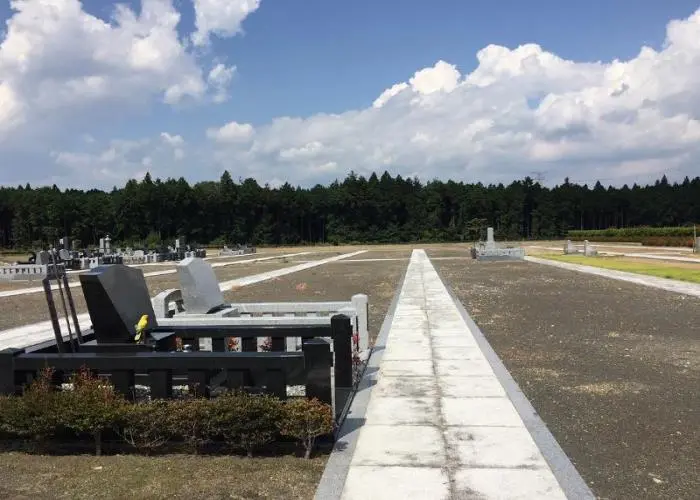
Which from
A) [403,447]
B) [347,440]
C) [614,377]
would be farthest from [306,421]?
[614,377]

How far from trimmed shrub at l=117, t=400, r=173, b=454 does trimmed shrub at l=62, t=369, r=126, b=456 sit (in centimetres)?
8

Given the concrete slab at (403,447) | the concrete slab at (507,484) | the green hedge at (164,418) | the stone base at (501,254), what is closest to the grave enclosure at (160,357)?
the green hedge at (164,418)

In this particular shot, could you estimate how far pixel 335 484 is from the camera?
418 cm

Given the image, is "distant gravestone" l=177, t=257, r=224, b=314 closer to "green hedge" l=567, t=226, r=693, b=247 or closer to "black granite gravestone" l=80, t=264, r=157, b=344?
"black granite gravestone" l=80, t=264, r=157, b=344

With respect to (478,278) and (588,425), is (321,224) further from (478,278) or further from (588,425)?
(588,425)

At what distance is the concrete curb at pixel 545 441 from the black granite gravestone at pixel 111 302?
4016mm

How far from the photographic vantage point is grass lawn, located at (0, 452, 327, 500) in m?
4.12

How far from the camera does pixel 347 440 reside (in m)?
5.07

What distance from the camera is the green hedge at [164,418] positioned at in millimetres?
4688

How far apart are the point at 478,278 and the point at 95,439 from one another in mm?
20576

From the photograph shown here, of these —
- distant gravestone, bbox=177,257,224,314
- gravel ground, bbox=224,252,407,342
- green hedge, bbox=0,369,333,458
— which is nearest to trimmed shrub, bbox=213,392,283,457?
green hedge, bbox=0,369,333,458

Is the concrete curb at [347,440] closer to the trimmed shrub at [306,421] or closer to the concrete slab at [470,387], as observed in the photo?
the trimmed shrub at [306,421]

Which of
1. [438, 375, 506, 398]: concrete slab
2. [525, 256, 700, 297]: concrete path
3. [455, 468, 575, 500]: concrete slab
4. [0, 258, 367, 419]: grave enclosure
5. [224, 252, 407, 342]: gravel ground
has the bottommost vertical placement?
[525, 256, 700, 297]: concrete path

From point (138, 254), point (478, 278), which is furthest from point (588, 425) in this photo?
point (138, 254)
